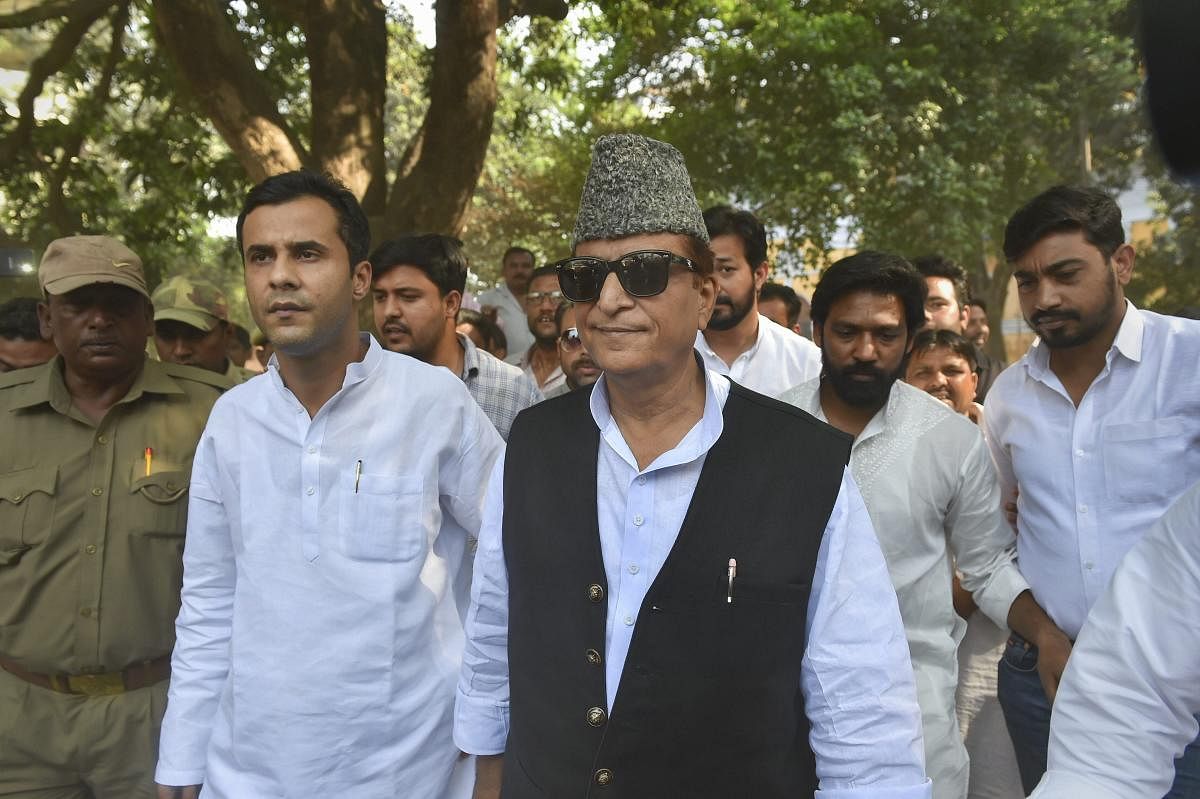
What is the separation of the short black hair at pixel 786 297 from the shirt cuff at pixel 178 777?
4.88 meters

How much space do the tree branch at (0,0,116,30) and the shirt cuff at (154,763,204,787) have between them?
742 centimetres

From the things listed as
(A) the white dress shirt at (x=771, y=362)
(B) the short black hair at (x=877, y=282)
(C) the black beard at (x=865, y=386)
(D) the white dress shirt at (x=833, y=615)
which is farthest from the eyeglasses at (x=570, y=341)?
(D) the white dress shirt at (x=833, y=615)

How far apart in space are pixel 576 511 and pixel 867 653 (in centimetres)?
61

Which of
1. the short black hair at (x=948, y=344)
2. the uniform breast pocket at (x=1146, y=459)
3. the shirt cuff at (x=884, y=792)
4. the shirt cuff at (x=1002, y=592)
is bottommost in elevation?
the shirt cuff at (x=884, y=792)

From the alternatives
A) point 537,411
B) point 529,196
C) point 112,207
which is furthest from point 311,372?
point 529,196

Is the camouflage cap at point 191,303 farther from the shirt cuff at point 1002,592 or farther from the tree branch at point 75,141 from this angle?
the tree branch at point 75,141

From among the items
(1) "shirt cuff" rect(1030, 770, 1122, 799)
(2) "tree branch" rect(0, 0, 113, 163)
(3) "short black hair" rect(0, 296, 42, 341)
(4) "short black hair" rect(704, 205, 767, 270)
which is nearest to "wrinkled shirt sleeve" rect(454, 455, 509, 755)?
(1) "shirt cuff" rect(1030, 770, 1122, 799)

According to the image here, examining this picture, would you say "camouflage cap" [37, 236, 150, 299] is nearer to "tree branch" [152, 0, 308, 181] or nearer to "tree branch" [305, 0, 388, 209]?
"tree branch" [152, 0, 308, 181]

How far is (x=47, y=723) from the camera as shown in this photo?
3.26 meters

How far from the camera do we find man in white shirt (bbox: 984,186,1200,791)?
120 inches

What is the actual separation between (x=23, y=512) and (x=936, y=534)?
108 inches

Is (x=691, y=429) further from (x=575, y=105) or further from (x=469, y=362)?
(x=575, y=105)

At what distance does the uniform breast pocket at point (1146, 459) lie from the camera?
9.88ft

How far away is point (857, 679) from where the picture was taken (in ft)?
6.54
